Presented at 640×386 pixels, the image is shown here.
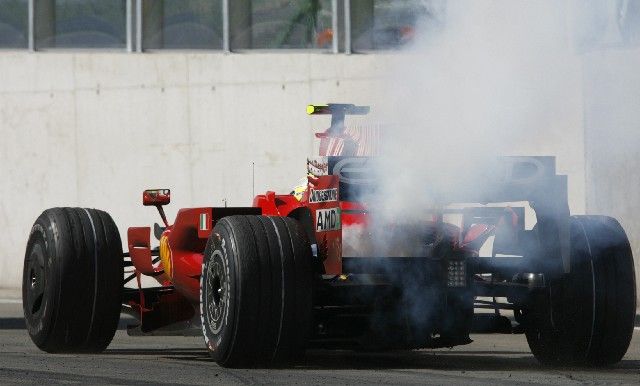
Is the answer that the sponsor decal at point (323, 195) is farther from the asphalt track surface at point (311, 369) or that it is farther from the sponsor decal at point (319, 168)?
the asphalt track surface at point (311, 369)

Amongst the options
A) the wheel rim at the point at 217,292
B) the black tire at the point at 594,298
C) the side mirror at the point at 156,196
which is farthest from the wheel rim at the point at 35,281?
the black tire at the point at 594,298

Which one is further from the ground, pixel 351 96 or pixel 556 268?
pixel 351 96

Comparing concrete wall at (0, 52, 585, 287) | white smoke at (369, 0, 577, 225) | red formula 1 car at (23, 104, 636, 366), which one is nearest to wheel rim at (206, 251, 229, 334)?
A: red formula 1 car at (23, 104, 636, 366)

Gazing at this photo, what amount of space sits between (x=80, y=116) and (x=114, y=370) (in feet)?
37.6

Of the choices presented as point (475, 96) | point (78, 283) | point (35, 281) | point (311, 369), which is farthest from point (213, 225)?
point (475, 96)

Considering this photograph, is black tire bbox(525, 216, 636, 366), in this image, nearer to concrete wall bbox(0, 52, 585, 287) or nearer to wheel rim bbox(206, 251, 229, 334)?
wheel rim bbox(206, 251, 229, 334)

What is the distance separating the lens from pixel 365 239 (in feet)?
31.3

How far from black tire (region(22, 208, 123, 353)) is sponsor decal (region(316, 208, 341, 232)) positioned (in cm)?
186

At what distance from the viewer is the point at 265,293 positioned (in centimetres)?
895

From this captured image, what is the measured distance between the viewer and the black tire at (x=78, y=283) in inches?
413

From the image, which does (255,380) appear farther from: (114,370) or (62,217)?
(62,217)

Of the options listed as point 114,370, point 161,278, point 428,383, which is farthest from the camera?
point 161,278

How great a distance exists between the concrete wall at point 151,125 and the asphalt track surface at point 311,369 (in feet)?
26.5

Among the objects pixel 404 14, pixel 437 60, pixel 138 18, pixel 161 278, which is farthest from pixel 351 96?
pixel 437 60
